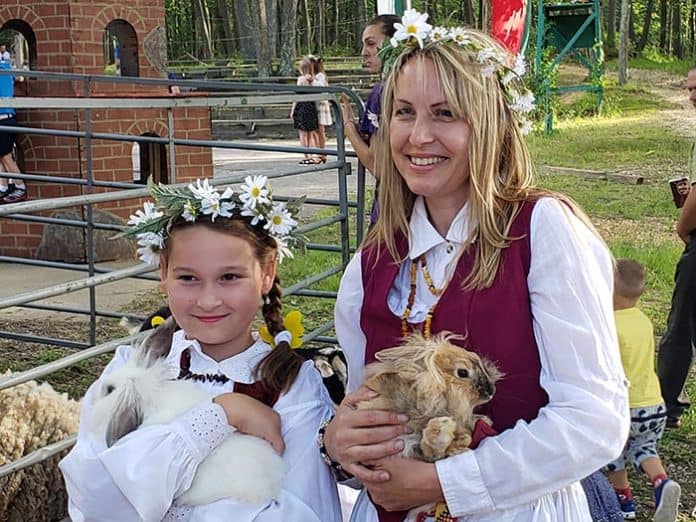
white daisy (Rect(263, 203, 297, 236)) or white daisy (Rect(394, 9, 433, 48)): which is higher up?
white daisy (Rect(394, 9, 433, 48))

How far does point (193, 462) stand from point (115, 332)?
4815mm

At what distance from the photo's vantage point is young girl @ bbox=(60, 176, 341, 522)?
2.12 m

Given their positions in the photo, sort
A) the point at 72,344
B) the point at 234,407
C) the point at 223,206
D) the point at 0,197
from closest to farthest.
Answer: the point at 234,407 < the point at 223,206 < the point at 72,344 < the point at 0,197

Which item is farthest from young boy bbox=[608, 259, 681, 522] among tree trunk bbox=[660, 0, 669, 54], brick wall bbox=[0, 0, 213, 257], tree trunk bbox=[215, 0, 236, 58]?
tree trunk bbox=[660, 0, 669, 54]

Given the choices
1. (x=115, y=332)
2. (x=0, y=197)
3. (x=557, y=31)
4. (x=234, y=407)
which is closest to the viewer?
(x=234, y=407)

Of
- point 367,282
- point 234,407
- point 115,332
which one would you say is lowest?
point 115,332

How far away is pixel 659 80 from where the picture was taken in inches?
1270

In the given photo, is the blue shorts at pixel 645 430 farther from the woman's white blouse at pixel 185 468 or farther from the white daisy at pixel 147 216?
the white daisy at pixel 147 216

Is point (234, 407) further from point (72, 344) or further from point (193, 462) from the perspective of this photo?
point (72, 344)

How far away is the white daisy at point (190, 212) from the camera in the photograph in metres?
2.34

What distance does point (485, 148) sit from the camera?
2.00 metres

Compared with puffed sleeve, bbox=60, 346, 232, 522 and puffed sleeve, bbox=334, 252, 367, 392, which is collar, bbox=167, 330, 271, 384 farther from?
puffed sleeve, bbox=334, 252, 367, 392

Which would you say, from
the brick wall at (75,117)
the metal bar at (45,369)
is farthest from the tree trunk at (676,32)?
the metal bar at (45,369)

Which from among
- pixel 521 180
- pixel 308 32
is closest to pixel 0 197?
pixel 521 180
